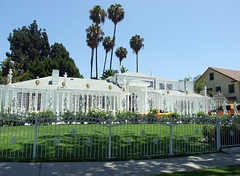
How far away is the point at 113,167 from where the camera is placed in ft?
19.2

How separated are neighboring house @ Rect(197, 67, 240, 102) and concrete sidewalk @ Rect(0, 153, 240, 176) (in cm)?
3129

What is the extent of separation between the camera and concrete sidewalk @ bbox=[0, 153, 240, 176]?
17.3ft

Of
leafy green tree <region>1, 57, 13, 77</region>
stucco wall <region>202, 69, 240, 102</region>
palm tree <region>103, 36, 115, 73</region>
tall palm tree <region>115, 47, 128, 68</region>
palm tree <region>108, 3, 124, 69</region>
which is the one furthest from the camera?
tall palm tree <region>115, 47, 128, 68</region>

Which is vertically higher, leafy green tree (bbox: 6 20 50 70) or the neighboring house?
leafy green tree (bbox: 6 20 50 70)

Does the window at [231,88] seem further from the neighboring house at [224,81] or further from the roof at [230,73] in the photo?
the roof at [230,73]

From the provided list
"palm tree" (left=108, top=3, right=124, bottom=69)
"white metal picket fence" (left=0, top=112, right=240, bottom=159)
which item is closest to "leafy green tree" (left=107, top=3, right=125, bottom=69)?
"palm tree" (left=108, top=3, right=124, bottom=69)

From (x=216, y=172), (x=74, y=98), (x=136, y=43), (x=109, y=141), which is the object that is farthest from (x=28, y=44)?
(x=216, y=172)

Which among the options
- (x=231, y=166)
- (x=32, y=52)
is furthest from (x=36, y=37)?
(x=231, y=166)

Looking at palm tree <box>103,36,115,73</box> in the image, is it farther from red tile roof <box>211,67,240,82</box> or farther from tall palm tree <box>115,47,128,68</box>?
red tile roof <box>211,67,240,82</box>

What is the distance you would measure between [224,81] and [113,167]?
3635cm

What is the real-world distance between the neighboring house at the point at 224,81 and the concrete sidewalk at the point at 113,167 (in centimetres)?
3129

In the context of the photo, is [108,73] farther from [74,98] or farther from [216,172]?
[216,172]

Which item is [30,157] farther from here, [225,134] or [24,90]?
[24,90]

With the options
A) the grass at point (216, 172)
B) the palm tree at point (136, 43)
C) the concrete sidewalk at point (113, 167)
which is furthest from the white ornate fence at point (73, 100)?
the palm tree at point (136, 43)
